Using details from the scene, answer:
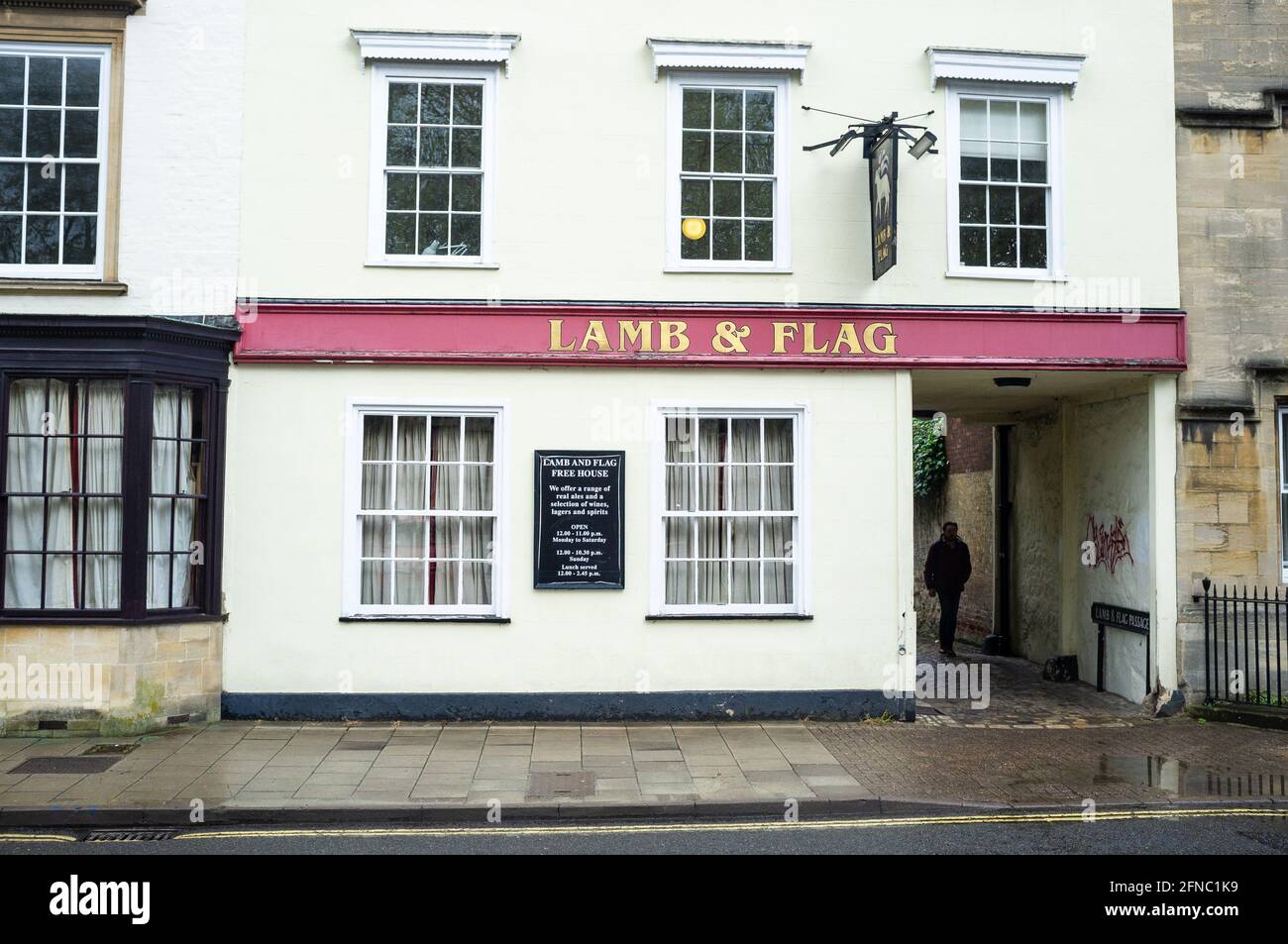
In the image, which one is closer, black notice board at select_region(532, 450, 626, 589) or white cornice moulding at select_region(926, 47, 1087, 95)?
black notice board at select_region(532, 450, 626, 589)

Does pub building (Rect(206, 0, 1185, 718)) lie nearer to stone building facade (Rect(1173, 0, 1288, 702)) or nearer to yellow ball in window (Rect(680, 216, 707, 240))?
yellow ball in window (Rect(680, 216, 707, 240))

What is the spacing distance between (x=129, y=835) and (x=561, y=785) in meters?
3.01

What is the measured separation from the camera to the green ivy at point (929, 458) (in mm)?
20094

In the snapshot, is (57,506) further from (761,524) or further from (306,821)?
(761,524)

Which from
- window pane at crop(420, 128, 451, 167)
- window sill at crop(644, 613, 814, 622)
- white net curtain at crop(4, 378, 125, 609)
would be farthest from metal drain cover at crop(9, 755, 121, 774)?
window pane at crop(420, 128, 451, 167)

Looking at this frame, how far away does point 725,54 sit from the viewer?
10938 mm

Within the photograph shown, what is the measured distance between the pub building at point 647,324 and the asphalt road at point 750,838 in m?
3.12

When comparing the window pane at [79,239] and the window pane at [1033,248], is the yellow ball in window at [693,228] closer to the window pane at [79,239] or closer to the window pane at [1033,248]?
the window pane at [1033,248]

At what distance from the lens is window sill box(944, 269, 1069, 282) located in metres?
11.1

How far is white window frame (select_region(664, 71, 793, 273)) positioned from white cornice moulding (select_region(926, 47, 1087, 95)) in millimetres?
1605

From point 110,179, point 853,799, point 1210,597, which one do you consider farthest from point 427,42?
point 1210,597

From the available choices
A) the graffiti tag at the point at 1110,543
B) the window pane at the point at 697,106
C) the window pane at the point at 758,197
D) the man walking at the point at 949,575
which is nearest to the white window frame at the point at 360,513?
the window pane at the point at 758,197

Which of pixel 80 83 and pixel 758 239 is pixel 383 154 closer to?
pixel 80 83

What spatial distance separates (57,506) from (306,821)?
4703mm
